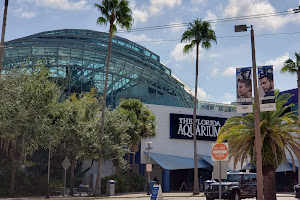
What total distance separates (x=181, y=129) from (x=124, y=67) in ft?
42.9

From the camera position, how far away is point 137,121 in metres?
40.0

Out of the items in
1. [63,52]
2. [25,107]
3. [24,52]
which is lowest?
[25,107]

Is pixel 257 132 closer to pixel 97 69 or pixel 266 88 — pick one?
pixel 266 88

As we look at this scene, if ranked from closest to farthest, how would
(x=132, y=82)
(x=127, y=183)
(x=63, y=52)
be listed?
(x=127, y=183), (x=63, y=52), (x=132, y=82)

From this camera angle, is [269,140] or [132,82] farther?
[132,82]

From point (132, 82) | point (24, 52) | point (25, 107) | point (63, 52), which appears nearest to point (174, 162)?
point (132, 82)

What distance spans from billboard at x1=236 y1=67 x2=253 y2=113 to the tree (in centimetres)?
1936

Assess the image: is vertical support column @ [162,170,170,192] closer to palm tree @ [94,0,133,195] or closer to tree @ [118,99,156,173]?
tree @ [118,99,156,173]

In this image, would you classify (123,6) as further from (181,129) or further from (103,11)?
(181,129)

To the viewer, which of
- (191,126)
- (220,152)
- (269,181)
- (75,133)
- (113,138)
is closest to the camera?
(220,152)

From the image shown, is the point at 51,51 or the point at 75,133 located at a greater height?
the point at 51,51

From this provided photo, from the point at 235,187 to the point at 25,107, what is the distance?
14265 millimetres

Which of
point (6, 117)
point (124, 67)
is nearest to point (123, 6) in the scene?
point (6, 117)

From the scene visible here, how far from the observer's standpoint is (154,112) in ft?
155
